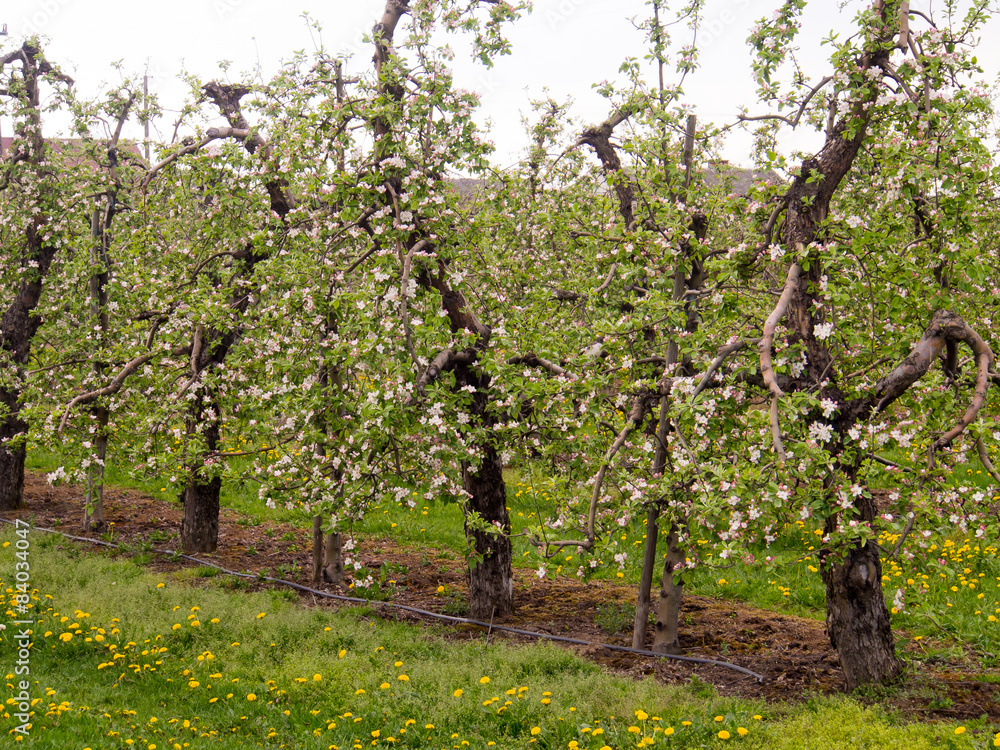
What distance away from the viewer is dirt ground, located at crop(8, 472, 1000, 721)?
258 inches

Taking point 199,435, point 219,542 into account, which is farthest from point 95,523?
point 199,435

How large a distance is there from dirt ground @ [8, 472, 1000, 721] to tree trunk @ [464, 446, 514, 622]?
0.29m

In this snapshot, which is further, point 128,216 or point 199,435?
point 128,216

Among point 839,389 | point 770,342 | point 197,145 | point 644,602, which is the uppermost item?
point 197,145

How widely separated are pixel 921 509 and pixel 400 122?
19.2 ft

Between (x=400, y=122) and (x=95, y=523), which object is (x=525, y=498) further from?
(x=400, y=122)

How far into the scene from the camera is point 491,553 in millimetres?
9188

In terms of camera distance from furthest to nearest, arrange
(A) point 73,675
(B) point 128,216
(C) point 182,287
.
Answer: (B) point 128,216 < (C) point 182,287 < (A) point 73,675

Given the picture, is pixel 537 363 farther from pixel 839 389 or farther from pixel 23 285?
pixel 23 285

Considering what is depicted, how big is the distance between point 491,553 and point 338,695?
9.88ft

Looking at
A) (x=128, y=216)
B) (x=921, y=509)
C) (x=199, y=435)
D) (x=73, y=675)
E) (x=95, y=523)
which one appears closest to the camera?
(x=921, y=509)

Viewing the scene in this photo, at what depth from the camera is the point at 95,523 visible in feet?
42.7
